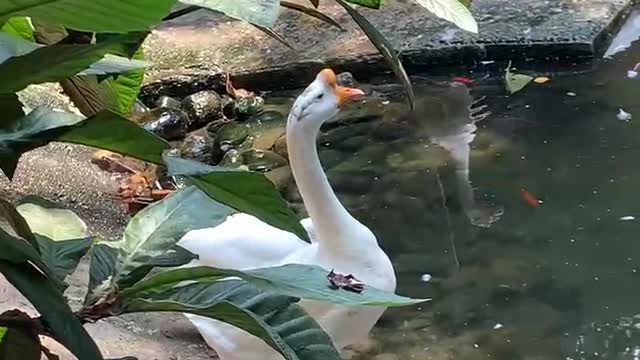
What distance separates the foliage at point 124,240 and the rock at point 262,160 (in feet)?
9.61

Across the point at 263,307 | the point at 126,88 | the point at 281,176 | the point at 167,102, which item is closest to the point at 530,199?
the point at 281,176

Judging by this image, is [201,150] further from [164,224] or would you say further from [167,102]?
[164,224]

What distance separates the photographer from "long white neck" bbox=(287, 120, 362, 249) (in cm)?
251

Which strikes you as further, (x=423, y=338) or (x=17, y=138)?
(x=423, y=338)

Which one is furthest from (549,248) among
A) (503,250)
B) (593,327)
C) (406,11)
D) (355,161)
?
(406,11)

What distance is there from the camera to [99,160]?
367cm

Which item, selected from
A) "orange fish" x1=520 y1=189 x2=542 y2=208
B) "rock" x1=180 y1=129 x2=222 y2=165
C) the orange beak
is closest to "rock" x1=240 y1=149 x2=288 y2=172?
"rock" x1=180 y1=129 x2=222 y2=165

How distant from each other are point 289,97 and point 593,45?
1.23m

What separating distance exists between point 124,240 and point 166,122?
3.35 m

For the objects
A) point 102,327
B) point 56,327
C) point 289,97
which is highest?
point 56,327

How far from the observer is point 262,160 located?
384cm

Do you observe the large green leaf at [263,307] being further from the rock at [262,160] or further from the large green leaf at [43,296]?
the rock at [262,160]

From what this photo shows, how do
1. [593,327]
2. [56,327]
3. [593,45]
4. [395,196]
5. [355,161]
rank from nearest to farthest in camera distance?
[56,327] → [593,327] → [395,196] → [355,161] → [593,45]

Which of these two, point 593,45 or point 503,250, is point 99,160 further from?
point 593,45
